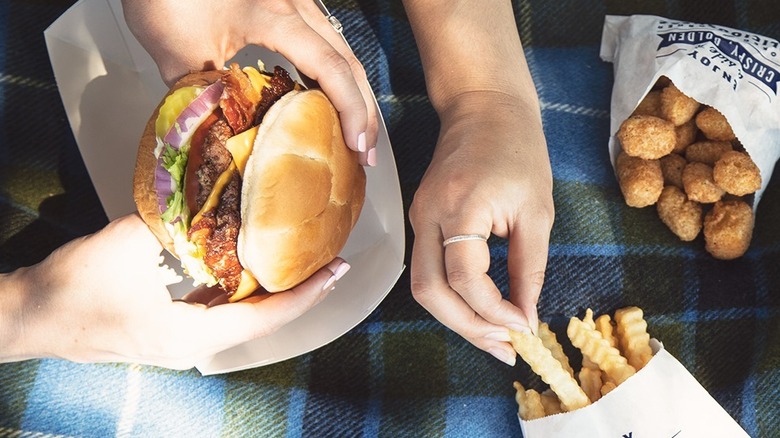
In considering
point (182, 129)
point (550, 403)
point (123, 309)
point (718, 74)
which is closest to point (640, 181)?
point (718, 74)

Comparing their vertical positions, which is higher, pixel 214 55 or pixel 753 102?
pixel 214 55

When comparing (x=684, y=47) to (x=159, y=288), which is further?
(x=684, y=47)

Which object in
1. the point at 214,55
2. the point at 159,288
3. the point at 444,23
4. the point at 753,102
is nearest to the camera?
the point at 159,288

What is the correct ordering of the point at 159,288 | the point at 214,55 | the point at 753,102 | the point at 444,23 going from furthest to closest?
the point at 753,102
the point at 444,23
the point at 214,55
the point at 159,288

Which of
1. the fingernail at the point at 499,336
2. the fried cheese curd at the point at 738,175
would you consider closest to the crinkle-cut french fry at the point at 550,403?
the fingernail at the point at 499,336

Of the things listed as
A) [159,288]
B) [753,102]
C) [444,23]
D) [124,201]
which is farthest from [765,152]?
[124,201]

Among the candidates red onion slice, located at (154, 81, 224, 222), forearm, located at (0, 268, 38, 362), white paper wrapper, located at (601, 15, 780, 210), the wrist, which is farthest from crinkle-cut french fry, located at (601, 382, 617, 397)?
forearm, located at (0, 268, 38, 362)

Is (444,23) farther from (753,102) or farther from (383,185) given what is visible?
(753,102)
